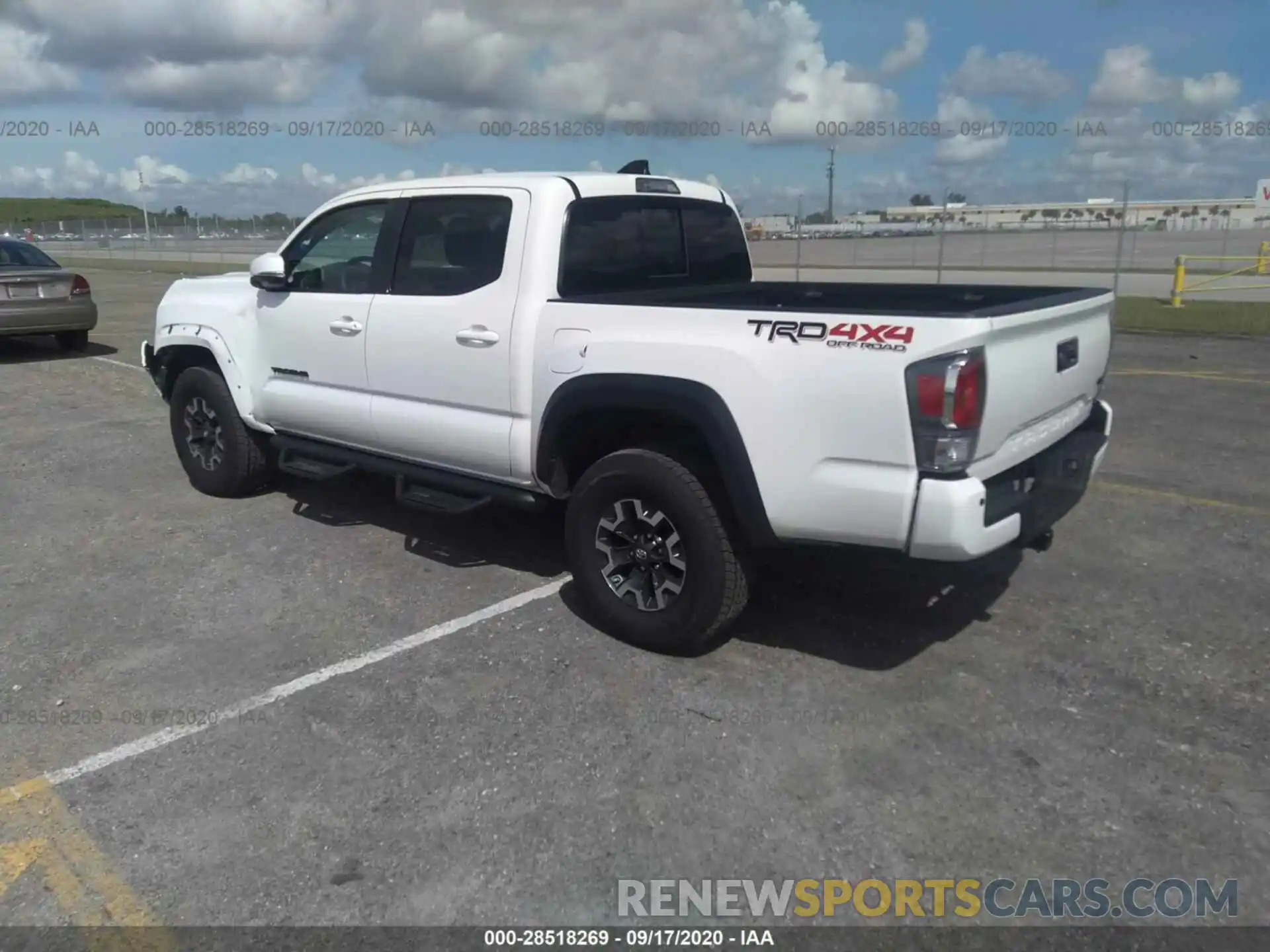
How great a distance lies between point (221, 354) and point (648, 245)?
114 inches

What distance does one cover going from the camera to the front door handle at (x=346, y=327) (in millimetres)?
5168

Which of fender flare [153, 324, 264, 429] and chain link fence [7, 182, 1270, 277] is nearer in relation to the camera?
fender flare [153, 324, 264, 429]

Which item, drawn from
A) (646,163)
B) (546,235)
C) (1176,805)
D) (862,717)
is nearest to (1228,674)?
(1176,805)

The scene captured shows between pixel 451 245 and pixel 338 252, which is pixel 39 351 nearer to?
pixel 338 252

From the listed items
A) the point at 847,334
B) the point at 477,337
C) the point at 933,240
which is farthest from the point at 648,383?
the point at 933,240

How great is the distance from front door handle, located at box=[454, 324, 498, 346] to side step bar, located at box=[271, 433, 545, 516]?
2.22 feet

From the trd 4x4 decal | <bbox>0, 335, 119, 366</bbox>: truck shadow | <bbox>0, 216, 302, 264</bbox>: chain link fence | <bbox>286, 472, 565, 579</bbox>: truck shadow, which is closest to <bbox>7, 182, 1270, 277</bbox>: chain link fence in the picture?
<bbox>0, 216, 302, 264</bbox>: chain link fence

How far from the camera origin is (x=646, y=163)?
17.8 ft

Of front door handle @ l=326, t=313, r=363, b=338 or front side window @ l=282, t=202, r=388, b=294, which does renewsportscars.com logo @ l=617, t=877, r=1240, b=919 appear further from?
front side window @ l=282, t=202, r=388, b=294

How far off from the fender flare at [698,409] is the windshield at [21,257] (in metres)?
11.1

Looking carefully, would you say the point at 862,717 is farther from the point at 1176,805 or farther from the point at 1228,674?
the point at 1228,674

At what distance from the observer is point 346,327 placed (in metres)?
5.23

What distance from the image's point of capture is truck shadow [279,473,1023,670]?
4285mm

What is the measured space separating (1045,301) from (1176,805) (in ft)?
6.15
